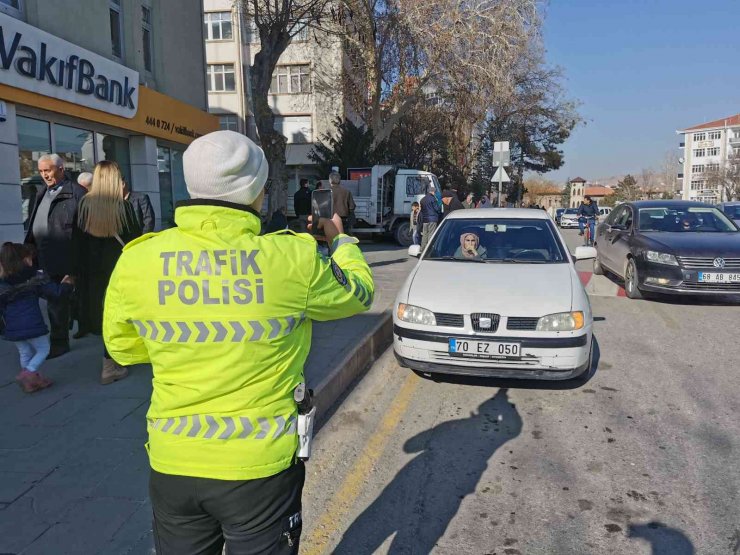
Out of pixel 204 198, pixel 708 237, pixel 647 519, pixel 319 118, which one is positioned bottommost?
pixel 647 519

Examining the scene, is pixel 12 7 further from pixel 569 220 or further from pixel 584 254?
pixel 569 220

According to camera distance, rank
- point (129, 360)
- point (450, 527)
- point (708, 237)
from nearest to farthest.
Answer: point (129, 360)
point (450, 527)
point (708, 237)

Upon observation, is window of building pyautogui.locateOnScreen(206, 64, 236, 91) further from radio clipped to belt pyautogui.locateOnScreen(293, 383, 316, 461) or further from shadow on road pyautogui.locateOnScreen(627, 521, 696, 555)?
radio clipped to belt pyautogui.locateOnScreen(293, 383, 316, 461)

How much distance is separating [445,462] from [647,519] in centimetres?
121

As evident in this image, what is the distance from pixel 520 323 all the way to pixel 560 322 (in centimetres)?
33

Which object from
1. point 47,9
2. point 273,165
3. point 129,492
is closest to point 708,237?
point 129,492

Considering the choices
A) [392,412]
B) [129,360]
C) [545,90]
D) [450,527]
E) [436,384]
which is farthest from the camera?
[545,90]

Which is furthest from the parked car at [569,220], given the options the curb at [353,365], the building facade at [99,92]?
the curb at [353,365]

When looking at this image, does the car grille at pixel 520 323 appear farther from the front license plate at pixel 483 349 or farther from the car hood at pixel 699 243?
the car hood at pixel 699 243

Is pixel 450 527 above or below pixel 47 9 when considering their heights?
below

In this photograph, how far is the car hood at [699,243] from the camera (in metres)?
7.96

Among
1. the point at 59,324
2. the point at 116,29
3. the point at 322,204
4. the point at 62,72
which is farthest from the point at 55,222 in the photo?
the point at 116,29

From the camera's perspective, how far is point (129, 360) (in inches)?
71.1

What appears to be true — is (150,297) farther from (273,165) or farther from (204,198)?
(273,165)
